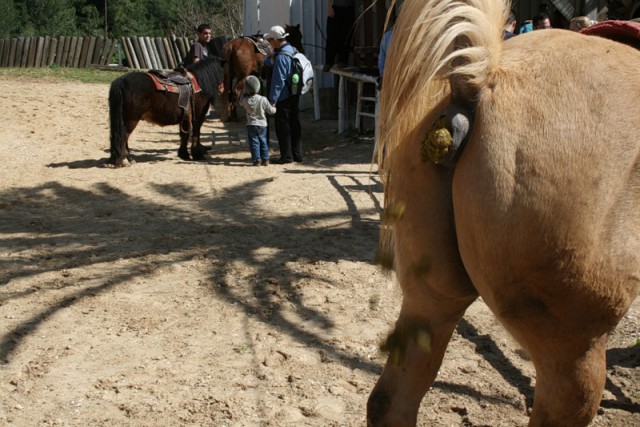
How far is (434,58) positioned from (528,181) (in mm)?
489

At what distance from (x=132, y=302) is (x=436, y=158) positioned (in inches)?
149

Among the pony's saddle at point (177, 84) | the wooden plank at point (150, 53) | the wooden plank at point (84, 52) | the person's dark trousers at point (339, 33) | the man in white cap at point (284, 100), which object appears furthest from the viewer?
the wooden plank at point (150, 53)

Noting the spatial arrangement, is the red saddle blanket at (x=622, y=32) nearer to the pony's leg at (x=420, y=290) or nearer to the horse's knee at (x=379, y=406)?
the pony's leg at (x=420, y=290)

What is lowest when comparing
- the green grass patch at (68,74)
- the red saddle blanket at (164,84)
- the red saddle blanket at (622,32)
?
the green grass patch at (68,74)

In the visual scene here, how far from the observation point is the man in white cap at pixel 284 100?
1127 cm

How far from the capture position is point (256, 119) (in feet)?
36.8

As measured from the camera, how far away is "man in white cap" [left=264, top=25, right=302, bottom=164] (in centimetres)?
1127

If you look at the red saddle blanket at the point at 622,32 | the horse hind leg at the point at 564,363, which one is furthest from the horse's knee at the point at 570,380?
the red saddle blanket at the point at 622,32

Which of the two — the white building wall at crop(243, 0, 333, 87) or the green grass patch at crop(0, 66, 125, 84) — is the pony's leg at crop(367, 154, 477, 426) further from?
the green grass patch at crop(0, 66, 125, 84)

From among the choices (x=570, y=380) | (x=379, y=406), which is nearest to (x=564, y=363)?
(x=570, y=380)

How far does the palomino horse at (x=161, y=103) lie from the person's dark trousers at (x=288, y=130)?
1326 millimetres

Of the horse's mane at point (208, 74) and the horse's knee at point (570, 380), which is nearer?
the horse's knee at point (570, 380)

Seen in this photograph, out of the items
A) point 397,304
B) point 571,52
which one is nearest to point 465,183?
point 571,52

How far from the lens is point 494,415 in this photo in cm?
372
